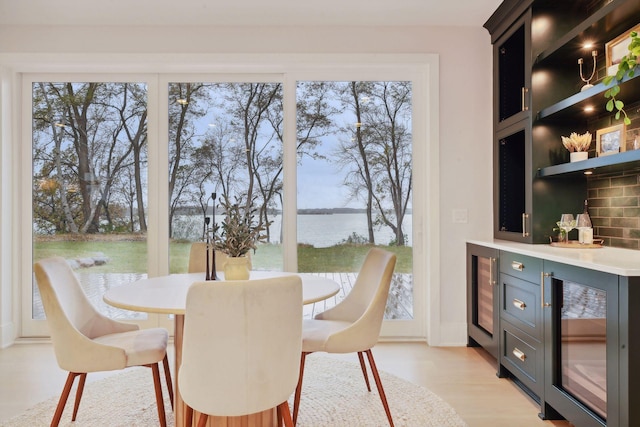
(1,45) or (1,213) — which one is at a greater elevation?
(1,45)

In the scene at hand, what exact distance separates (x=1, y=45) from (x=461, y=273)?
4.21 metres

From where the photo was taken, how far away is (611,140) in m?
2.38

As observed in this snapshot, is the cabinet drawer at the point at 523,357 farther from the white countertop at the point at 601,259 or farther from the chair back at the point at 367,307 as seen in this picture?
the chair back at the point at 367,307

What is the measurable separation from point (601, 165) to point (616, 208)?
1.77 ft

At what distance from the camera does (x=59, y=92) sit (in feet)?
11.4

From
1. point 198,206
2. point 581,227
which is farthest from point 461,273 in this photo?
point 198,206

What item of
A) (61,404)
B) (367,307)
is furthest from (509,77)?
(61,404)

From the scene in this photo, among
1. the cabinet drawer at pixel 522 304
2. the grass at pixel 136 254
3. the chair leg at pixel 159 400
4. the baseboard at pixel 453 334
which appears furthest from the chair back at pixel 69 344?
the baseboard at pixel 453 334

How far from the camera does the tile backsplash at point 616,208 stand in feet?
7.54

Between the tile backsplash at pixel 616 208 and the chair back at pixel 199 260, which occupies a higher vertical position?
the tile backsplash at pixel 616 208

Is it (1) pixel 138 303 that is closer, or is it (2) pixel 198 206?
(1) pixel 138 303

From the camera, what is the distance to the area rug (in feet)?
6.82

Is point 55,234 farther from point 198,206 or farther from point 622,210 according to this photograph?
point 622,210

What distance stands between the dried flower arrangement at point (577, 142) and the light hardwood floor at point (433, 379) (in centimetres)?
154
